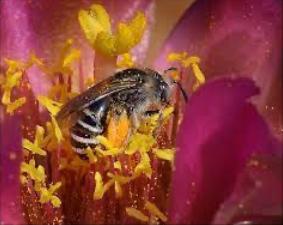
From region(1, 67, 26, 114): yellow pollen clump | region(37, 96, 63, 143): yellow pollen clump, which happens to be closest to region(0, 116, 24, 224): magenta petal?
region(37, 96, 63, 143): yellow pollen clump

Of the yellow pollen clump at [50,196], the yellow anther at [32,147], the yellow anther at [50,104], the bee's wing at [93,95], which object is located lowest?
the yellow pollen clump at [50,196]

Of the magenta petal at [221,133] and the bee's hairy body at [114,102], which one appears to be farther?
the bee's hairy body at [114,102]

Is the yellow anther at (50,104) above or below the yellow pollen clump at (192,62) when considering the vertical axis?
below

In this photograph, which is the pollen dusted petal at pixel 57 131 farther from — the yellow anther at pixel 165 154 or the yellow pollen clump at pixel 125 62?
the yellow pollen clump at pixel 125 62

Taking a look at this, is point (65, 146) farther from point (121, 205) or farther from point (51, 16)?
point (51, 16)

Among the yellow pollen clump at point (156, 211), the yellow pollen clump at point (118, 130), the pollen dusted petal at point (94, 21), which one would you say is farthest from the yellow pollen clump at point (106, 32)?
the yellow pollen clump at point (156, 211)

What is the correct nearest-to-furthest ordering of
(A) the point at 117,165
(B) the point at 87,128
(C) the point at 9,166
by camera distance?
(C) the point at 9,166
(B) the point at 87,128
(A) the point at 117,165

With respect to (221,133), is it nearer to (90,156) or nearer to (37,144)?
(90,156)

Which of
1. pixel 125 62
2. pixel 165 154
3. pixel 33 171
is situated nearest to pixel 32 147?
pixel 33 171
